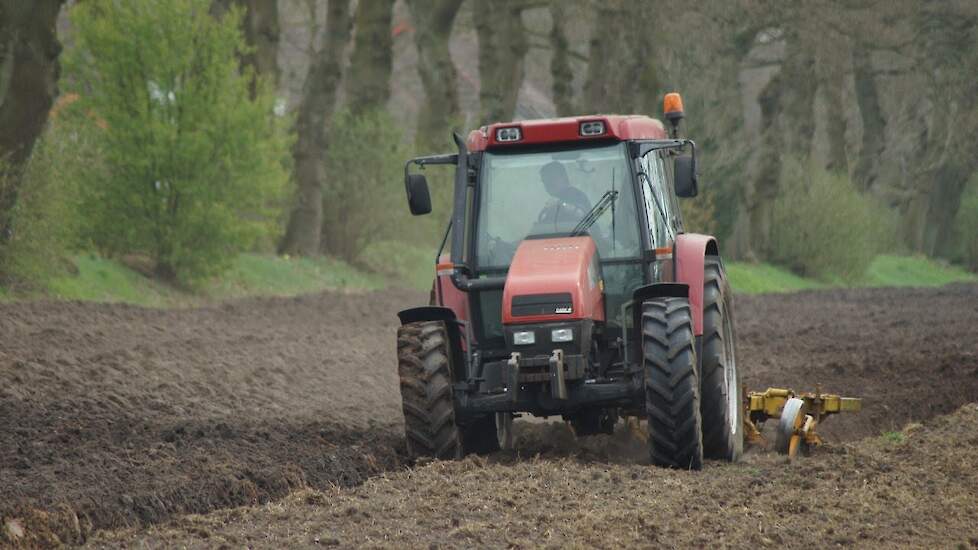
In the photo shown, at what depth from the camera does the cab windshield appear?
10.9 meters

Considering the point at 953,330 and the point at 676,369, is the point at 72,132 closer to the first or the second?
the point at 953,330

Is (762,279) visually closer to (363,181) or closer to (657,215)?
(363,181)

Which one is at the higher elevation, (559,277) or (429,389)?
(559,277)

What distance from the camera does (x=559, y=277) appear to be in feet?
33.2

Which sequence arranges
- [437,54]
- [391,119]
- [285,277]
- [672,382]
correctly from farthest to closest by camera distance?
[437,54] < [391,119] < [285,277] < [672,382]

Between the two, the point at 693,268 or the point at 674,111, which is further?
the point at 674,111

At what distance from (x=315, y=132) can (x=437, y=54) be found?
7055 millimetres

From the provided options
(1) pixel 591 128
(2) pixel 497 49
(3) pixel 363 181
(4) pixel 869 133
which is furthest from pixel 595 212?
(4) pixel 869 133

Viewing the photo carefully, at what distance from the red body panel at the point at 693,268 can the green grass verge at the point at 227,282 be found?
1216 cm

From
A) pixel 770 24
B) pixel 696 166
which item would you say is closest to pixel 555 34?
pixel 770 24

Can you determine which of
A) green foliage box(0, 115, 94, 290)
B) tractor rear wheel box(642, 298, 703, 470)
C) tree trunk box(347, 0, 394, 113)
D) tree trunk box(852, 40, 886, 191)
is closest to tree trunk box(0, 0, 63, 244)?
green foliage box(0, 115, 94, 290)

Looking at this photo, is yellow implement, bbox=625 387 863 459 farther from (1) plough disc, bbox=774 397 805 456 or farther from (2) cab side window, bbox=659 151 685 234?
(2) cab side window, bbox=659 151 685 234

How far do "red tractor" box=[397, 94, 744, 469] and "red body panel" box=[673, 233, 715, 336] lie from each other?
0.01 metres

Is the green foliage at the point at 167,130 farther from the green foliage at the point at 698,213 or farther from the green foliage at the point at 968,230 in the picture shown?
the green foliage at the point at 968,230
